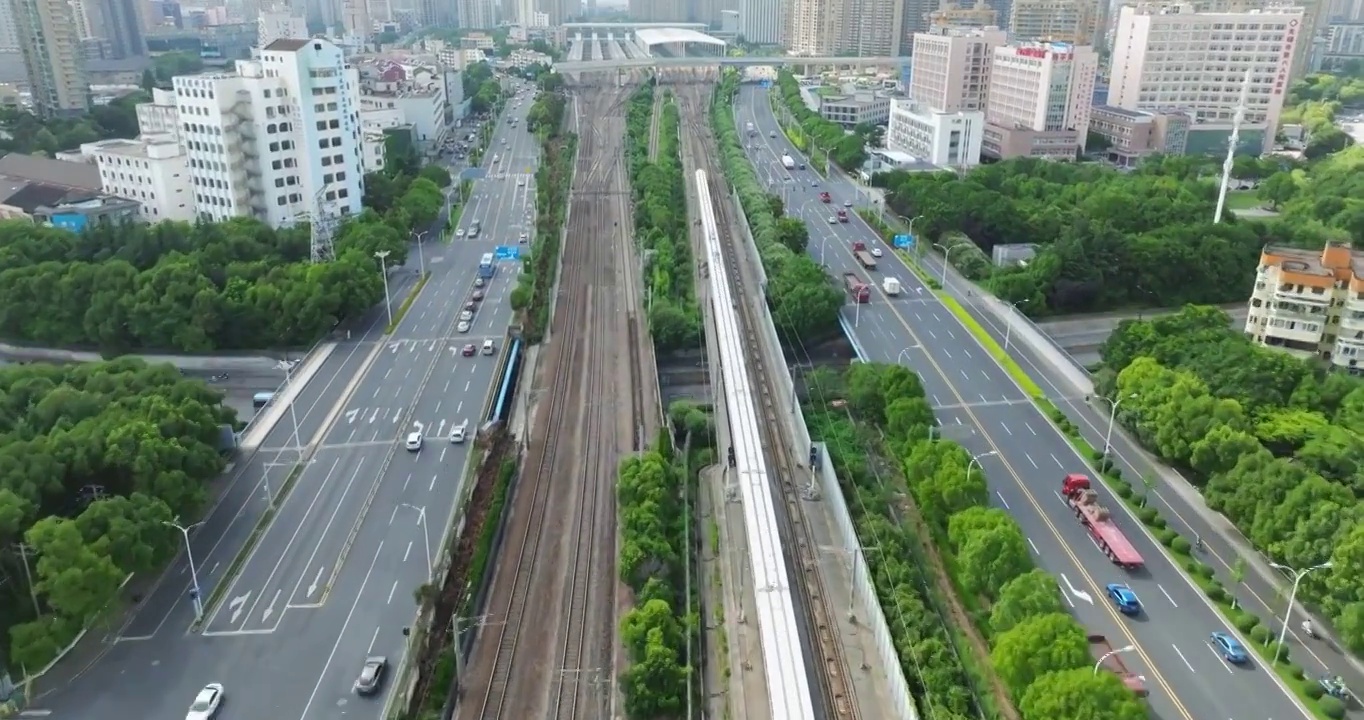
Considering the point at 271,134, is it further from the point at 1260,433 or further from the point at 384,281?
the point at 1260,433

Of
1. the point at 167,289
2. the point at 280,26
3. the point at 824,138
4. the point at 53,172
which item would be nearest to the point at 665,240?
the point at 167,289

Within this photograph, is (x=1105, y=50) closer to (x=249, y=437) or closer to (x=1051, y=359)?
(x=1051, y=359)

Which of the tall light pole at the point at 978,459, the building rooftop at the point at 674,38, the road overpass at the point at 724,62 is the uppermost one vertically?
the building rooftop at the point at 674,38

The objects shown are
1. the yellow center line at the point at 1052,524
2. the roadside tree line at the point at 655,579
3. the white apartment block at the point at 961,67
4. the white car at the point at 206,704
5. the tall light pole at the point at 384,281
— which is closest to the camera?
the white car at the point at 206,704

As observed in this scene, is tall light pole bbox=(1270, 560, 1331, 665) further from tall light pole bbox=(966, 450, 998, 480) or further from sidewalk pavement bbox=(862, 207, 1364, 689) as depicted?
tall light pole bbox=(966, 450, 998, 480)

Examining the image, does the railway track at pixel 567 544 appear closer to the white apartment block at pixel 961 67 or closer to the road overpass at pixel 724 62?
the white apartment block at pixel 961 67

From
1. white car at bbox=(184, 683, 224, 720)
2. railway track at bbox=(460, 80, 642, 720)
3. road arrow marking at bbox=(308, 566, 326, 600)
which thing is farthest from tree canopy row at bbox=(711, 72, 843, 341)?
white car at bbox=(184, 683, 224, 720)

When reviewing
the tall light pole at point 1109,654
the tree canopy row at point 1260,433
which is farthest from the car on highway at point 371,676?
the tree canopy row at point 1260,433

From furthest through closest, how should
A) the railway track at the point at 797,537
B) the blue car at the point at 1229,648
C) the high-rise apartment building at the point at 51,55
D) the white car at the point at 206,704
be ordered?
1. the high-rise apartment building at the point at 51,55
2. the railway track at the point at 797,537
3. the blue car at the point at 1229,648
4. the white car at the point at 206,704
